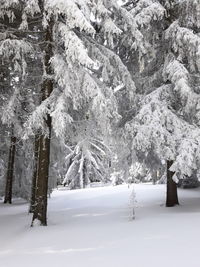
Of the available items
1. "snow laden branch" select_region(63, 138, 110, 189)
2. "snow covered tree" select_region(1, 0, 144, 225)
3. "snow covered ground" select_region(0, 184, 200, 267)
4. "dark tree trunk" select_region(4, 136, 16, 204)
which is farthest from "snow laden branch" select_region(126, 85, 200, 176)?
"snow laden branch" select_region(63, 138, 110, 189)

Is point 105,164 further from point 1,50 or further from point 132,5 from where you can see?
point 1,50

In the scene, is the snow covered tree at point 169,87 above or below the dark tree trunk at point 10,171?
above

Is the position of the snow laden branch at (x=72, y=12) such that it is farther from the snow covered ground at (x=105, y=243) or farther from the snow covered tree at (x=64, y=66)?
the snow covered ground at (x=105, y=243)

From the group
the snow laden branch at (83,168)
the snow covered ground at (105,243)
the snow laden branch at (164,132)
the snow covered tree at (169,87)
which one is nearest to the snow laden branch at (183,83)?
the snow covered tree at (169,87)

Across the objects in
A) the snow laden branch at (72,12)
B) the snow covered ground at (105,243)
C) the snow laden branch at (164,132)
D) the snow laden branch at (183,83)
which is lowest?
the snow covered ground at (105,243)

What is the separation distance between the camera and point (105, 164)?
40.4 metres

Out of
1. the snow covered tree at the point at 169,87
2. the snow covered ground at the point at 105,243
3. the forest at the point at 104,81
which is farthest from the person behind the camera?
the snow covered tree at the point at 169,87

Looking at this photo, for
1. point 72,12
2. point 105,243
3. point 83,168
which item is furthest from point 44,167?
point 83,168

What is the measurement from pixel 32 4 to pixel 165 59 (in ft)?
17.9

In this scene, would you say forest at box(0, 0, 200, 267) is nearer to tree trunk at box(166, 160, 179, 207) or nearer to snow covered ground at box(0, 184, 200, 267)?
tree trunk at box(166, 160, 179, 207)

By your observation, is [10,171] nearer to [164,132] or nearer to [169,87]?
[169,87]

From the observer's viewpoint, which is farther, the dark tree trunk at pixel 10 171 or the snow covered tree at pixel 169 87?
the dark tree trunk at pixel 10 171

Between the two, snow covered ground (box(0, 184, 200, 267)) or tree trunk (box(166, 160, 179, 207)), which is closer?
snow covered ground (box(0, 184, 200, 267))

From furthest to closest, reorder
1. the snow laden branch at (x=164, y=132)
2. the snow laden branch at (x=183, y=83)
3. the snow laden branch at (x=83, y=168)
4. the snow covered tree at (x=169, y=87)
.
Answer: the snow laden branch at (x=83, y=168) < the snow covered tree at (x=169, y=87) < the snow laden branch at (x=183, y=83) < the snow laden branch at (x=164, y=132)
